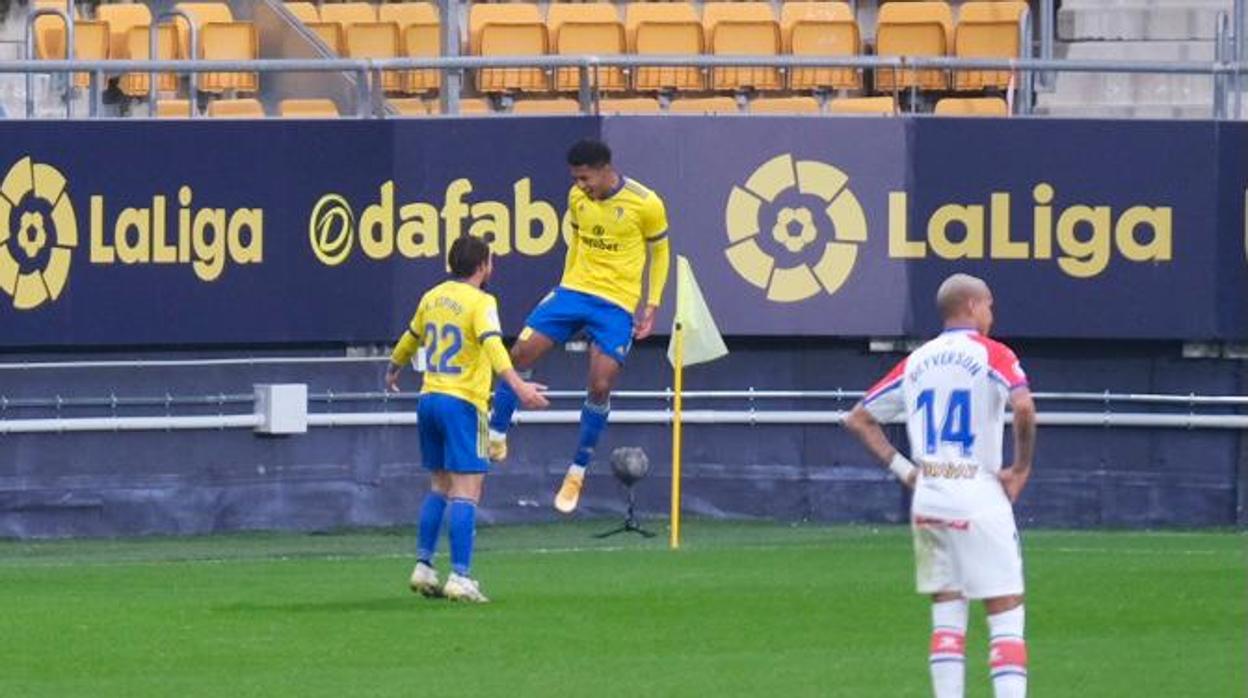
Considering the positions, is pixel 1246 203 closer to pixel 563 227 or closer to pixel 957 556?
pixel 563 227

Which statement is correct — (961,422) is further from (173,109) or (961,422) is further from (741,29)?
(741,29)

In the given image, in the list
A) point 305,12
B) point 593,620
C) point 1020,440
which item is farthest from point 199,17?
point 1020,440

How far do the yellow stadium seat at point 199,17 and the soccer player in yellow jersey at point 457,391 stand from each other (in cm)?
882

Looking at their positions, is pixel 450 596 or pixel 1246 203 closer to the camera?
pixel 450 596

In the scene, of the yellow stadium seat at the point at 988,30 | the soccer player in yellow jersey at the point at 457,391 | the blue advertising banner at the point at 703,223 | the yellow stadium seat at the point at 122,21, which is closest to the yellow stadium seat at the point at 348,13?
the yellow stadium seat at the point at 122,21

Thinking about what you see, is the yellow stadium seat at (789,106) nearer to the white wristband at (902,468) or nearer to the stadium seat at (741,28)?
the stadium seat at (741,28)

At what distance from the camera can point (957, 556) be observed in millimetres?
11391

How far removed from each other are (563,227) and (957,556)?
36.1ft

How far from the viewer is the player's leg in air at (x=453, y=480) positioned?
15805 mm

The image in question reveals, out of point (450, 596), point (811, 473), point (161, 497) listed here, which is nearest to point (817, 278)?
point (811, 473)

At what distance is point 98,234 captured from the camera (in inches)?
856

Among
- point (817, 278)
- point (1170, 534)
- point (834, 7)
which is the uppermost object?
point (834, 7)

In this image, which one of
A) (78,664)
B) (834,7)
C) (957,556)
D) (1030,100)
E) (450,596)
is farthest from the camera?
(834,7)

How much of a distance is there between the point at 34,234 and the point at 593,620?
7.65 metres
